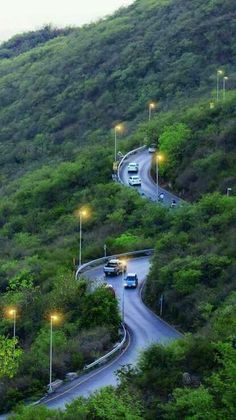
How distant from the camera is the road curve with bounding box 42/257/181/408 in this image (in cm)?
3183

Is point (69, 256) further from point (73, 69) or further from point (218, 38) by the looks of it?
point (73, 69)

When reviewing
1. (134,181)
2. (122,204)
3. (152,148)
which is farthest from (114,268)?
(152,148)

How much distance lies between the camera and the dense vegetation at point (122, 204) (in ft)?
94.2

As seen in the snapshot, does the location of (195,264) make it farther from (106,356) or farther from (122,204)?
(122,204)

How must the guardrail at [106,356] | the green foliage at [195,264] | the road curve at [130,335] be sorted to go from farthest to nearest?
the green foliage at [195,264]
the guardrail at [106,356]
the road curve at [130,335]

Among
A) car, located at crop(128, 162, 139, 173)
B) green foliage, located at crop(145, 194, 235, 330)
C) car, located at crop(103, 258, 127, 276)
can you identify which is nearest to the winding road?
car, located at crop(103, 258, 127, 276)

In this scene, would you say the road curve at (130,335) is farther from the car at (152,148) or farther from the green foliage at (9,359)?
the car at (152,148)

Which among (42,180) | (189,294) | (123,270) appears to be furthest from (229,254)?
(42,180)

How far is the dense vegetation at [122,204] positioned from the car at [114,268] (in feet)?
8.71

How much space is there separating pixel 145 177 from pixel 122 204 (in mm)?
9744

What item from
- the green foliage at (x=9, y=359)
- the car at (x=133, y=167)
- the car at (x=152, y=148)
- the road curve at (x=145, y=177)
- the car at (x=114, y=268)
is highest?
the green foliage at (x=9, y=359)

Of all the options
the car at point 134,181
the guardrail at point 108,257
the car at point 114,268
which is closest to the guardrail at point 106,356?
the car at point 114,268

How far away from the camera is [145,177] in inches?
2781

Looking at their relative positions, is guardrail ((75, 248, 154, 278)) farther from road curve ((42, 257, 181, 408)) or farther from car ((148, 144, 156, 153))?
car ((148, 144, 156, 153))
